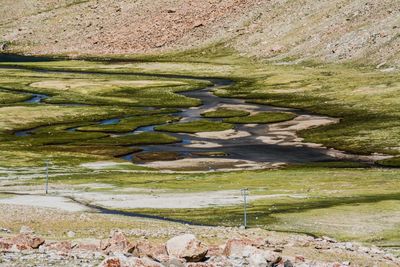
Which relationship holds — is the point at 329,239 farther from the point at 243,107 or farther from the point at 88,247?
the point at 243,107

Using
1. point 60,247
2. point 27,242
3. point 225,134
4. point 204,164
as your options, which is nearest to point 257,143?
point 225,134

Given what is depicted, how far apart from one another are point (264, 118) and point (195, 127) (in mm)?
13300

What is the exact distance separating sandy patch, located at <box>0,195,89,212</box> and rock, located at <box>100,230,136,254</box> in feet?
77.6

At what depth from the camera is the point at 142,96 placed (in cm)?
16012

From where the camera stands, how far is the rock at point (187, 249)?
30.9 metres

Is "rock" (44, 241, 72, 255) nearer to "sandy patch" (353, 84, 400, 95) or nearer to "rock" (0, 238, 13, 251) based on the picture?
"rock" (0, 238, 13, 251)

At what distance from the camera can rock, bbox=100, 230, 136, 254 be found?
31.5 meters

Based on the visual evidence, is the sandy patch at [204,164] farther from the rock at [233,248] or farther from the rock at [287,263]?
the rock at [287,263]

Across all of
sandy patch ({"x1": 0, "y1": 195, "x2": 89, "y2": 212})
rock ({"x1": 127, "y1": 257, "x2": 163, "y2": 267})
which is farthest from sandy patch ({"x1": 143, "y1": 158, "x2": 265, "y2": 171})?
rock ({"x1": 127, "y1": 257, "x2": 163, "y2": 267})

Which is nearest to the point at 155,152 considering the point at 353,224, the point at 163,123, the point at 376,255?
the point at 163,123

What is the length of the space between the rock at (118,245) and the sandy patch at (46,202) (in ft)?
77.6

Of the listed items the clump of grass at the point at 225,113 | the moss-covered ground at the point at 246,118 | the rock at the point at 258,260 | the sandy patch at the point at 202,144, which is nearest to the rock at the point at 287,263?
the rock at the point at 258,260

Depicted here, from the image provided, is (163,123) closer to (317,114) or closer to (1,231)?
(317,114)

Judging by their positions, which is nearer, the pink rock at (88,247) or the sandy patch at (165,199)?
the pink rock at (88,247)
